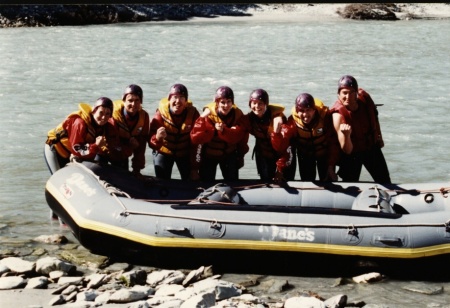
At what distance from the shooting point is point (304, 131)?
6.34 meters

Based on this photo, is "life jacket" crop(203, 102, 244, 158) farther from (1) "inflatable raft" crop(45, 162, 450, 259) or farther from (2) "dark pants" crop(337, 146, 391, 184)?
(2) "dark pants" crop(337, 146, 391, 184)

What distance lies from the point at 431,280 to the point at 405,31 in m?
24.5

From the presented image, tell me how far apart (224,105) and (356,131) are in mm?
1143

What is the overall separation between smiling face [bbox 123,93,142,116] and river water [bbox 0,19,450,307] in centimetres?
130

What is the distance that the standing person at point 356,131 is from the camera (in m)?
6.25

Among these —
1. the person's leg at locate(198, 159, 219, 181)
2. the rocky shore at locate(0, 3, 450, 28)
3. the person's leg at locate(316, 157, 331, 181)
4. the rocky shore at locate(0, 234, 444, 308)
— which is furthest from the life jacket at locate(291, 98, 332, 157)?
the rocky shore at locate(0, 3, 450, 28)

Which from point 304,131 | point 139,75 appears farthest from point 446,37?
point 304,131

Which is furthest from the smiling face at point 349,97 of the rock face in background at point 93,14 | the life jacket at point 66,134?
the rock face in background at point 93,14

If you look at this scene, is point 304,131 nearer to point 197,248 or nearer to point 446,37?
point 197,248

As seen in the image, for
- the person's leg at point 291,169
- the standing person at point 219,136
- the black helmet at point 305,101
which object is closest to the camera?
the black helmet at point 305,101

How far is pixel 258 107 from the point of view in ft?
20.5

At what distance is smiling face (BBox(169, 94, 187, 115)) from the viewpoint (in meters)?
6.40

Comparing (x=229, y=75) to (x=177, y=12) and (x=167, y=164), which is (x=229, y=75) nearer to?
(x=167, y=164)

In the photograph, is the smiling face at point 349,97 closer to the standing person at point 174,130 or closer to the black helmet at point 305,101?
the black helmet at point 305,101
